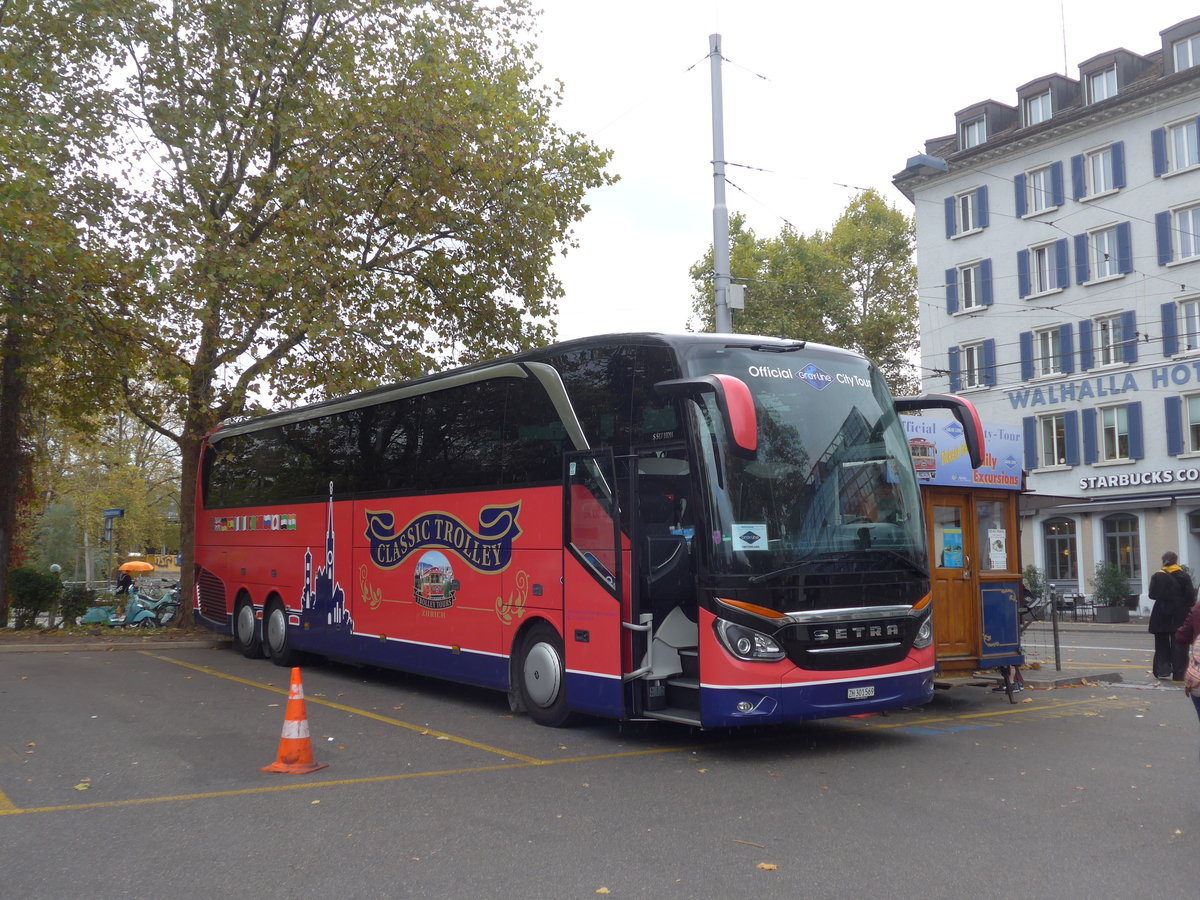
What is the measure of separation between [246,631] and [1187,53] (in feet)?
108

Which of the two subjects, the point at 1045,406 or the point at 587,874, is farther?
the point at 1045,406

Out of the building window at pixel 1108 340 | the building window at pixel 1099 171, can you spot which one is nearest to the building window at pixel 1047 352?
the building window at pixel 1108 340

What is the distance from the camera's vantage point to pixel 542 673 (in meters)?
10.8

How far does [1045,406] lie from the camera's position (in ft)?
124

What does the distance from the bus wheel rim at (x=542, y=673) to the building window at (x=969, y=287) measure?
108ft

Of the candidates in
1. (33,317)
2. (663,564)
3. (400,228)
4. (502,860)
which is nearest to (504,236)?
(400,228)

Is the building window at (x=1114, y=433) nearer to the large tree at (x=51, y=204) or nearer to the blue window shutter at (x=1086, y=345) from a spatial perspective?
the blue window shutter at (x=1086, y=345)

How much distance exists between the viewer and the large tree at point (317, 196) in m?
18.8

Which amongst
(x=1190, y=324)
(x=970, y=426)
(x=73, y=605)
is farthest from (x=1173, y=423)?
(x=73, y=605)

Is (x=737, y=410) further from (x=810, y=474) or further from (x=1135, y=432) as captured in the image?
(x=1135, y=432)

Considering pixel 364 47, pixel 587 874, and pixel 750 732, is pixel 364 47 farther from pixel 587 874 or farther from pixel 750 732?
pixel 587 874

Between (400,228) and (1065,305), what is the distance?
81.8 ft

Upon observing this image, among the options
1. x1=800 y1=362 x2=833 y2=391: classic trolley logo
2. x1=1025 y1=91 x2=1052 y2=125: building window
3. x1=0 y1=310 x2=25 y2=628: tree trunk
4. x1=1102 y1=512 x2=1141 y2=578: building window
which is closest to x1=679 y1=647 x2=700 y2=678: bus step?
x1=800 y1=362 x2=833 y2=391: classic trolley logo

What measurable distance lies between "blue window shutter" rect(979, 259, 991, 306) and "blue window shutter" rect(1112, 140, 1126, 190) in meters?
5.11
